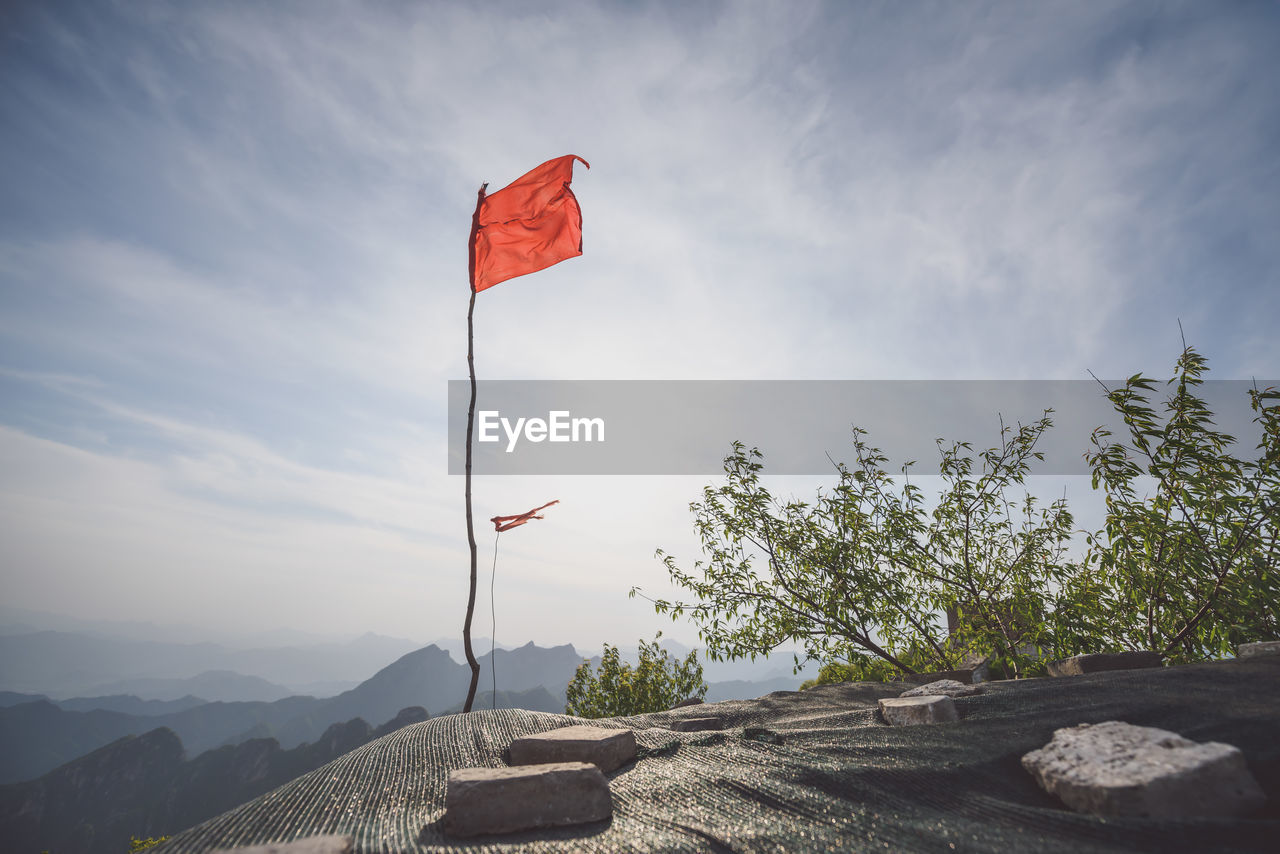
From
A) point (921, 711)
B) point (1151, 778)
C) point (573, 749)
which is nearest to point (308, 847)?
point (573, 749)

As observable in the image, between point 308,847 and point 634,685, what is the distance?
7602 mm

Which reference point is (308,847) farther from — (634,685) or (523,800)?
(634,685)

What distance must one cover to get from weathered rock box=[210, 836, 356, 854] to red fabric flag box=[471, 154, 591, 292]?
244 inches

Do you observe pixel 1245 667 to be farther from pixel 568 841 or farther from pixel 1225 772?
pixel 568 841

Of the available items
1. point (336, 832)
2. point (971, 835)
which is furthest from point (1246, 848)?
point (336, 832)

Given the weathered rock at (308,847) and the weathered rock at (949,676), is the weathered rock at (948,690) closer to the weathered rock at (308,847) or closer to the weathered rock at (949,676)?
the weathered rock at (949,676)

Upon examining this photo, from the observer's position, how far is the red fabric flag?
23.3 ft

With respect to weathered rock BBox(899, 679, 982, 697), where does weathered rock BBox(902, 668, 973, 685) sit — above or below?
below

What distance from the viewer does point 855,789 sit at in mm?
2145

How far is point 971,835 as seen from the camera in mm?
1740

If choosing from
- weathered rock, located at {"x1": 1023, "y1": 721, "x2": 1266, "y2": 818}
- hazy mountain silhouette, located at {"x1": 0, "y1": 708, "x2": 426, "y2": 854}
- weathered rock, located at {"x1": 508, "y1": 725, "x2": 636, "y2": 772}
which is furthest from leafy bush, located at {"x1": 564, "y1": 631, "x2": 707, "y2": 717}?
hazy mountain silhouette, located at {"x1": 0, "y1": 708, "x2": 426, "y2": 854}

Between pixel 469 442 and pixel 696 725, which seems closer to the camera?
pixel 696 725

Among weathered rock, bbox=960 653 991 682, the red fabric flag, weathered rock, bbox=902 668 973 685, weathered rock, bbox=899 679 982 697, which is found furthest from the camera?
the red fabric flag

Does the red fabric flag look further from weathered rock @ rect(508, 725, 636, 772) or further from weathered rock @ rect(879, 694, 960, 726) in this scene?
weathered rock @ rect(879, 694, 960, 726)
